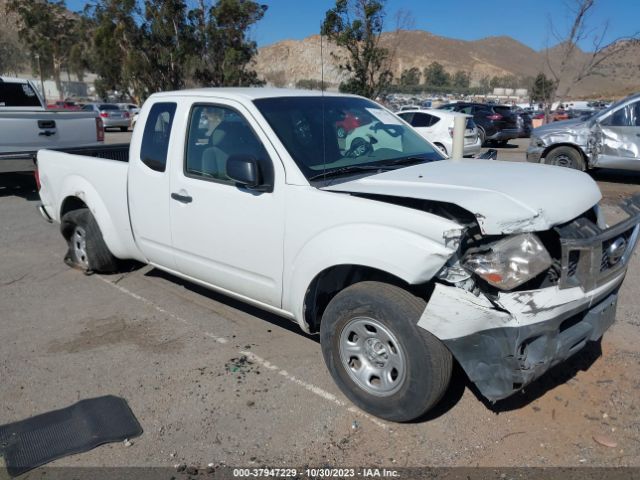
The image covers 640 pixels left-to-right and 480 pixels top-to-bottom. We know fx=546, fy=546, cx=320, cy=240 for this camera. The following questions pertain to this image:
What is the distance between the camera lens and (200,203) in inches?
157

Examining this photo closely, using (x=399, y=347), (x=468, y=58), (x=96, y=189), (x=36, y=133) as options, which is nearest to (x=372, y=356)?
(x=399, y=347)

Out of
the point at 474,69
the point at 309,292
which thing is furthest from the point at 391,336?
the point at 474,69

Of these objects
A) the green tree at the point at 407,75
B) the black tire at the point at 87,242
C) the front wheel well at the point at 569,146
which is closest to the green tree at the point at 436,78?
the green tree at the point at 407,75

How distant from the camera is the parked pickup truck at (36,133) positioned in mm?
9133

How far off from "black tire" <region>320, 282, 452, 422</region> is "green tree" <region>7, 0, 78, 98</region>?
211 ft

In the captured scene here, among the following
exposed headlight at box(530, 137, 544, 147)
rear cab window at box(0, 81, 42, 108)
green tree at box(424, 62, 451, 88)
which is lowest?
exposed headlight at box(530, 137, 544, 147)

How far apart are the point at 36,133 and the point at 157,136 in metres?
6.21

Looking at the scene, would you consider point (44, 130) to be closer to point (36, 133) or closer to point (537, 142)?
point (36, 133)

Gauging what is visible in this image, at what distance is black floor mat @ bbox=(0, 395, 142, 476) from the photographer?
2971 millimetres

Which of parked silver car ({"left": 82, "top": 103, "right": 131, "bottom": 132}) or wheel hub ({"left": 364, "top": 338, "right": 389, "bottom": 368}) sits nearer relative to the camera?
wheel hub ({"left": 364, "top": 338, "right": 389, "bottom": 368})

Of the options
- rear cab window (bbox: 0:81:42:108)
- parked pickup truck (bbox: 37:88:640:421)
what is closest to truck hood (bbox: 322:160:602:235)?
parked pickup truck (bbox: 37:88:640:421)

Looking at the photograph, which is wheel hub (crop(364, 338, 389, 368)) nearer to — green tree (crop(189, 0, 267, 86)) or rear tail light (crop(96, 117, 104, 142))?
rear tail light (crop(96, 117, 104, 142))

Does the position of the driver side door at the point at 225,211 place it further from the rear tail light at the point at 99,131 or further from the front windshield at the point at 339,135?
the rear tail light at the point at 99,131

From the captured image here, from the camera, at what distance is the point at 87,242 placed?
5.43 m
